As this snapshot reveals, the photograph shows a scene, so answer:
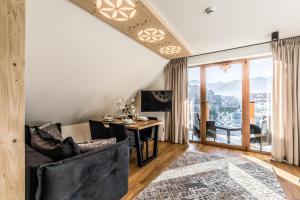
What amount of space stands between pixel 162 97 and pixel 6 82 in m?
3.44

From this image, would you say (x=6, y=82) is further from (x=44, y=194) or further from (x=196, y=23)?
(x=196, y=23)

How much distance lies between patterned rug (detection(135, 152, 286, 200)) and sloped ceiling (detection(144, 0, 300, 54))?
239cm

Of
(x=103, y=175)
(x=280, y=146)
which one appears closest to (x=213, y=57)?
(x=280, y=146)

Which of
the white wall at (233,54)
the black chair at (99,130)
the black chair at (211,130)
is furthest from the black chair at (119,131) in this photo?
the white wall at (233,54)

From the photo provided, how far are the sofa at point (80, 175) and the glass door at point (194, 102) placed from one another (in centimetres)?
301

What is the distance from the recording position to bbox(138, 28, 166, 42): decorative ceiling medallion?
2.54 m

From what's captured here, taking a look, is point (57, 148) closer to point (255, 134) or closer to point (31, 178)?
point (31, 178)

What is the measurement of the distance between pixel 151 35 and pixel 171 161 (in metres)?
2.39

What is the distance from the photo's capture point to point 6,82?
0.98m

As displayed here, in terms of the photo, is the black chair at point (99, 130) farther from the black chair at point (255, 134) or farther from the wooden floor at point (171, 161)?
the black chair at point (255, 134)

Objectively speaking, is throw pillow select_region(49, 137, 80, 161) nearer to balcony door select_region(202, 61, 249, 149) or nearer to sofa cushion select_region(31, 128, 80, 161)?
sofa cushion select_region(31, 128, 80, 161)

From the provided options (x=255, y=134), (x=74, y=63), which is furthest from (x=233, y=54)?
(x=74, y=63)

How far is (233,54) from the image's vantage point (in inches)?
145

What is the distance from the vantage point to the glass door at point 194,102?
14.4 ft
